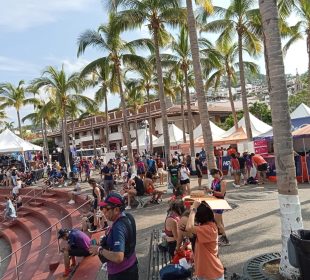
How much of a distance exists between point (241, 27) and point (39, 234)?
59.5 ft

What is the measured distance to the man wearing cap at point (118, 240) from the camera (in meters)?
3.81

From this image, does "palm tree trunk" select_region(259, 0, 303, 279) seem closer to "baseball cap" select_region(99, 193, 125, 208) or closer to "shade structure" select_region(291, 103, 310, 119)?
"baseball cap" select_region(99, 193, 125, 208)

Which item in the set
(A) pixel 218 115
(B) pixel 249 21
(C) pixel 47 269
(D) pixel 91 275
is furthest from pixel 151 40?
(A) pixel 218 115

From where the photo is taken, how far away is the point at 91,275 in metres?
7.14

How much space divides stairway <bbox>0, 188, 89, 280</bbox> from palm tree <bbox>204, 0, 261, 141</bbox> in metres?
12.2

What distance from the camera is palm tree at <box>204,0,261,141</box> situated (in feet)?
76.2

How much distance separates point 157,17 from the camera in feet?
58.6

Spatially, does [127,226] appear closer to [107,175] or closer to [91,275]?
[91,275]

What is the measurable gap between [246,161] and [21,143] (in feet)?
55.0

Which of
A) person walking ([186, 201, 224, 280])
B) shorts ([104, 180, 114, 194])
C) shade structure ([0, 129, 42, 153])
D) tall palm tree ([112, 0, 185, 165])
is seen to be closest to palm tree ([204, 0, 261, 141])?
tall palm tree ([112, 0, 185, 165])

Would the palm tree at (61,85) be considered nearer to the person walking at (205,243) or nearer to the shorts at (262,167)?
the shorts at (262,167)

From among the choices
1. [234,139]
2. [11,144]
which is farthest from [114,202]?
[11,144]

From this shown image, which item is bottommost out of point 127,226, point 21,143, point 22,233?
point 22,233

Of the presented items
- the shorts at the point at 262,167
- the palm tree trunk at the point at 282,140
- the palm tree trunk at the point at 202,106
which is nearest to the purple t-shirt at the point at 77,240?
the palm tree trunk at the point at 282,140
